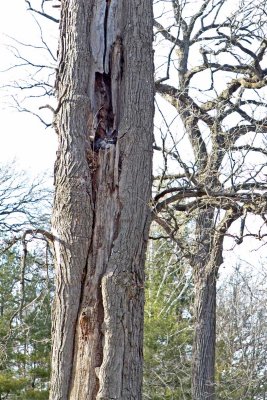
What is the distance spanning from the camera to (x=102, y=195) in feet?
13.9

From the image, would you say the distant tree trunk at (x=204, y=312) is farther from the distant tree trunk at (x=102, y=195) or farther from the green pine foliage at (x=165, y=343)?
the distant tree trunk at (x=102, y=195)

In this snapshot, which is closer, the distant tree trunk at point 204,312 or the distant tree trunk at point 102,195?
the distant tree trunk at point 102,195

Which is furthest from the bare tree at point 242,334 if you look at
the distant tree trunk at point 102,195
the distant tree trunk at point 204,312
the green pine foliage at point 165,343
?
the distant tree trunk at point 102,195

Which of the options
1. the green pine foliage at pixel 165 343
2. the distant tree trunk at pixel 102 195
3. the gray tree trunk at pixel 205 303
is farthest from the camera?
the green pine foliage at pixel 165 343

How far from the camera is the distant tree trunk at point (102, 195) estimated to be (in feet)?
13.2

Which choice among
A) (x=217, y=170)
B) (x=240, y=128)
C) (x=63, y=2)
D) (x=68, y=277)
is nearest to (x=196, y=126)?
(x=240, y=128)

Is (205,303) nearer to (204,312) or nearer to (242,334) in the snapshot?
(204,312)

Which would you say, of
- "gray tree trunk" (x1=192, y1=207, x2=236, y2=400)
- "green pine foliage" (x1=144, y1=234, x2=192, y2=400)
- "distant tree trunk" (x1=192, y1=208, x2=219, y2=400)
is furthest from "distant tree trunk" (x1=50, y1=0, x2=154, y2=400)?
"green pine foliage" (x1=144, y1=234, x2=192, y2=400)

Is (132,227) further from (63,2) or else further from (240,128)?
(240,128)

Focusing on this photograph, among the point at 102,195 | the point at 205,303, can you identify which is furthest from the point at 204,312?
the point at 102,195

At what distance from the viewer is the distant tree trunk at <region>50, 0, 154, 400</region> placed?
4.03 metres

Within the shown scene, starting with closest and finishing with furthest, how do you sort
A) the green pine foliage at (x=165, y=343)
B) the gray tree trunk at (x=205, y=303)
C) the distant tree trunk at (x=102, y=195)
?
the distant tree trunk at (x=102, y=195)
the gray tree trunk at (x=205, y=303)
the green pine foliage at (x=165, y=343)

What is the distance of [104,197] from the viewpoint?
4.24 m

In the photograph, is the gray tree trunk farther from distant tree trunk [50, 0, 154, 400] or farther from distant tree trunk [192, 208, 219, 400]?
distant tree trunk [50, 0, 154, 400]
